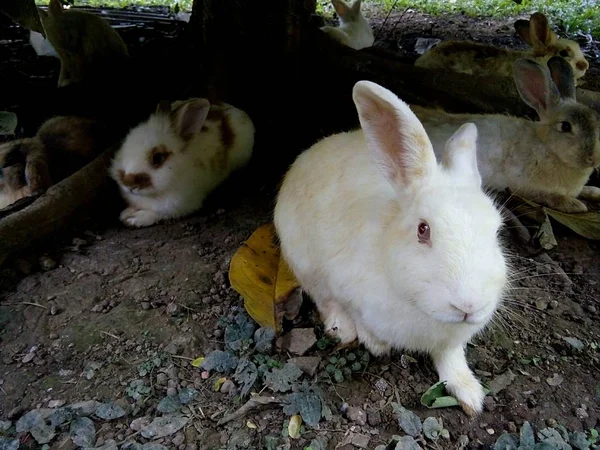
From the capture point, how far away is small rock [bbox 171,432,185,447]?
97.1 inches

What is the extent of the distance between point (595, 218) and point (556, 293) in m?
0.87

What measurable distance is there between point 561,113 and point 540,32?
2.46m

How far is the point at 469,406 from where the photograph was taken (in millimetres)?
2658

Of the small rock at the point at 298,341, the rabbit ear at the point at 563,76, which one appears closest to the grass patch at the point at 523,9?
the rabbit ear at the point at 563,76

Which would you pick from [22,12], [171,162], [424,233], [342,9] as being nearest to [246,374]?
[424,233]

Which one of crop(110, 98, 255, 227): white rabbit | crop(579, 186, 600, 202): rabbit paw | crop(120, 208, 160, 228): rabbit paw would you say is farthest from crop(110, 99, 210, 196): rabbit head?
crop(579, 186, 600, 202): rabbit paw

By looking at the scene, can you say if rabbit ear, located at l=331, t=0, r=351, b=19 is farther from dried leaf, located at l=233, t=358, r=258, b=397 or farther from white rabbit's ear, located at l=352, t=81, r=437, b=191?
dried leaf, located at l=233, t=358, r=258, b=397

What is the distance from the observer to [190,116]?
4.56 meters

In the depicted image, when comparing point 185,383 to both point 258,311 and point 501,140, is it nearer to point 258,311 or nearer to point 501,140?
point 258,311

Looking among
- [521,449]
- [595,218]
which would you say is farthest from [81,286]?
[595,218]

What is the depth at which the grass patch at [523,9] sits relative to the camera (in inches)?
350

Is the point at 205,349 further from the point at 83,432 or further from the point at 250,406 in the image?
the point at 83,432

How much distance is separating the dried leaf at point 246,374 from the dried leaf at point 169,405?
285mm

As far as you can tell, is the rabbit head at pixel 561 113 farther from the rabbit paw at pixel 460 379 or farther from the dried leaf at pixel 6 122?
the dried leaf at pixel 6 122
